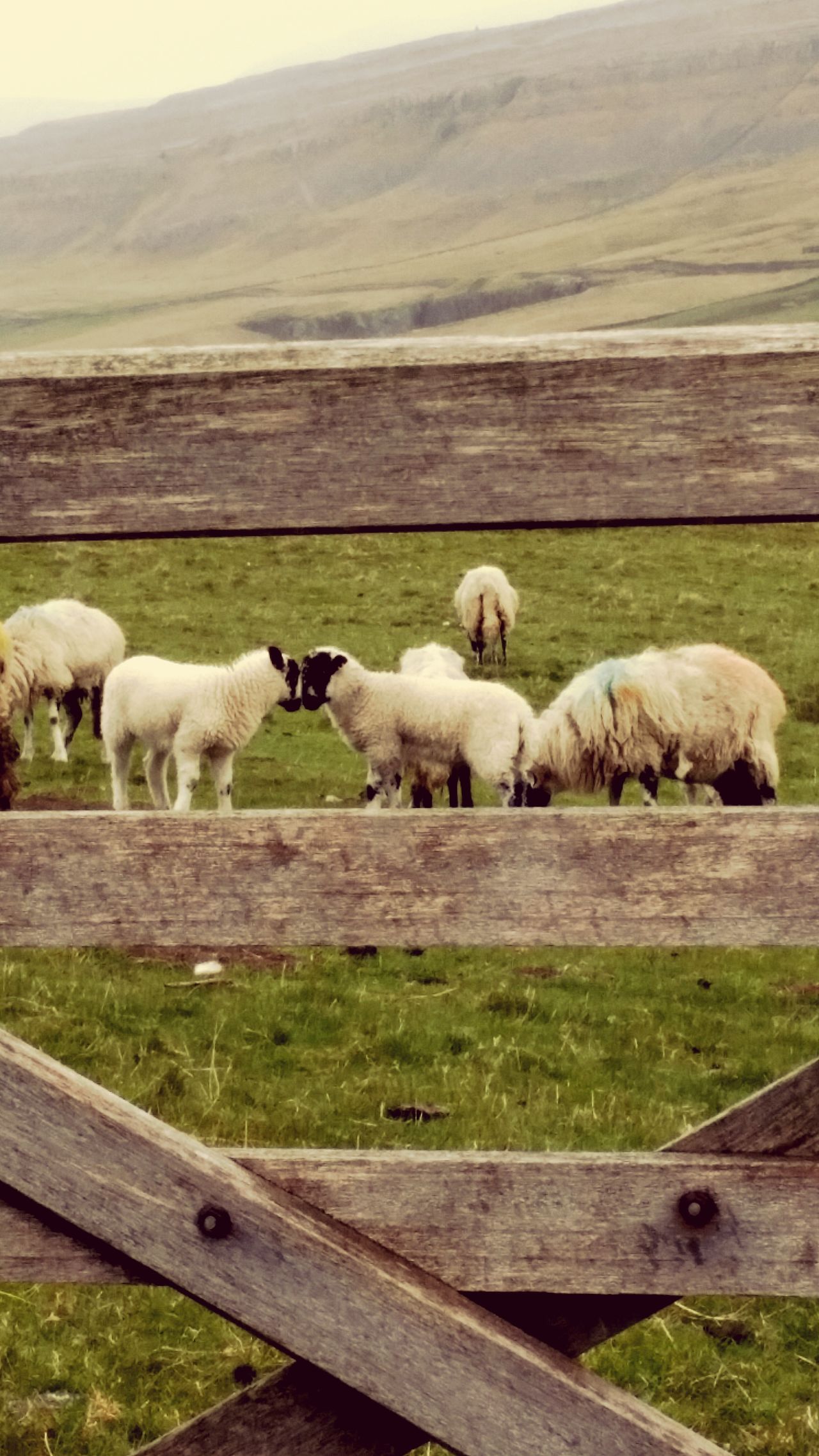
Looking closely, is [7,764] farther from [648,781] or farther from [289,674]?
[648,781]

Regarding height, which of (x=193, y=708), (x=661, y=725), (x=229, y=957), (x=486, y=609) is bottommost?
(x=229, y=957)

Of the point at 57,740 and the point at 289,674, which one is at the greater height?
the point at 289,674

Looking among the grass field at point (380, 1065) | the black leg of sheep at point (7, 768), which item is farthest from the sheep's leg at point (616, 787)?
the black leg of sheep at point (7, 768)

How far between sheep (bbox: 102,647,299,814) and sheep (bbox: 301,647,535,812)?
0.31m

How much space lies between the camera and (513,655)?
69.4 ft

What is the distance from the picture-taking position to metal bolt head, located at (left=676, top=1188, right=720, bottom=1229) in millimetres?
2268

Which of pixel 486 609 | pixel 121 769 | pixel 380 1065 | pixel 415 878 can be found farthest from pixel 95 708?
pixel 415 878

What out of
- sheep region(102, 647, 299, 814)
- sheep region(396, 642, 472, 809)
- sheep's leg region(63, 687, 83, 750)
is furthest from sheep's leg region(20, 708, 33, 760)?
sheep region(396, 642, 472, 809)

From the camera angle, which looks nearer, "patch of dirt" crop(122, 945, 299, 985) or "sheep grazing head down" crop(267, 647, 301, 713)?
"patch of dirt" crop(122, 945, 299, 985)

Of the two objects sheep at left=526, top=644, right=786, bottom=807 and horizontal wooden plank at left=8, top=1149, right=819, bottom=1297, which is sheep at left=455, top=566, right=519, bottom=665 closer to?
sheep at left=526, top=644, right=786, bottom=807

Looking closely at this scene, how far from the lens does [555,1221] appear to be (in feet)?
7.55

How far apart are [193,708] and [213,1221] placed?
10.2m

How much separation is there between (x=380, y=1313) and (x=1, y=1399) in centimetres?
291

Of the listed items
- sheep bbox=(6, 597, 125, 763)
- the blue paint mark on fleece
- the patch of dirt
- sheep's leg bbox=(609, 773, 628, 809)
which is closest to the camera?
the patch of dirt
